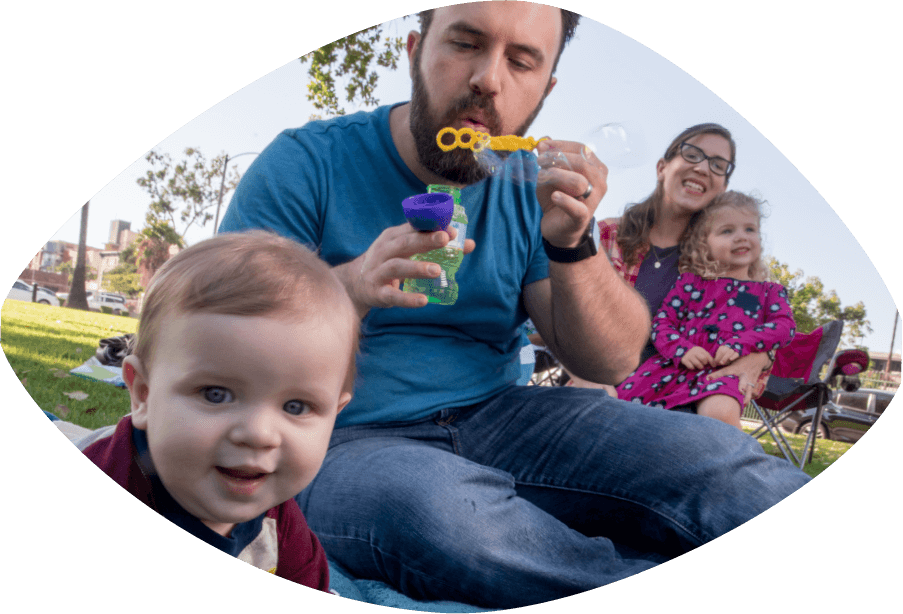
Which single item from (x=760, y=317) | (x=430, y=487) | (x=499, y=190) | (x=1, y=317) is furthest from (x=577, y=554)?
(x=1, y=317)

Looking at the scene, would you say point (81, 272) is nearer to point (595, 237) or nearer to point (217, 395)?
point (217, 395)

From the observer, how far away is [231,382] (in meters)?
0.81

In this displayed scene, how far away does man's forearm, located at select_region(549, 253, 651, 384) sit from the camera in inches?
48.5

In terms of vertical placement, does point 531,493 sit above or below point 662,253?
below

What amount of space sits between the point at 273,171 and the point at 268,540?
2.20 ft

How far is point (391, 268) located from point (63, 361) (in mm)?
757

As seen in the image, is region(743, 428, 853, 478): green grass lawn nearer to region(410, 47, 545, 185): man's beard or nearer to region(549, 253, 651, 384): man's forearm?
region(549, 253, 651, 384): man's forearm

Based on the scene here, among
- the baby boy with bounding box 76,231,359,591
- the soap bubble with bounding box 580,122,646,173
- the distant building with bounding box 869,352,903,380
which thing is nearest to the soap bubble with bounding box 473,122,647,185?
the soap bubble with bounding box 580,122,646,173

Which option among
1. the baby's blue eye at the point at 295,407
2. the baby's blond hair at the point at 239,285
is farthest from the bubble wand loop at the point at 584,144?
the baby's blue eye at the point at 295,407

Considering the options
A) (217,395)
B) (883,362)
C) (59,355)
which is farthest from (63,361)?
(883,362)

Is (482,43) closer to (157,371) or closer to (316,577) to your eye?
(157,371)

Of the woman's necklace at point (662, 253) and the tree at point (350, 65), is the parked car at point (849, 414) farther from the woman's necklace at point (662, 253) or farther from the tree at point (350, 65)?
the tree at point (350, 65)

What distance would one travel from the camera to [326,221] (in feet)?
3.85

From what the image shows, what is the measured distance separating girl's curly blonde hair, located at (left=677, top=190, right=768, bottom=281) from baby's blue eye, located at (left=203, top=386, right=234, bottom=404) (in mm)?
889
